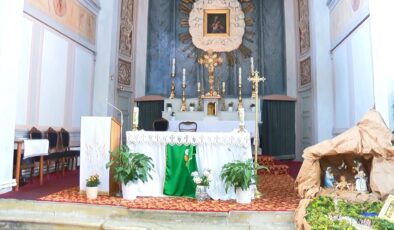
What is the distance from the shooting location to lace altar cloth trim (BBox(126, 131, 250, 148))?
4.29 meters

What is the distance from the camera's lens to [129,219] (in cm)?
359

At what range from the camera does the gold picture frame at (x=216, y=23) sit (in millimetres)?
10344

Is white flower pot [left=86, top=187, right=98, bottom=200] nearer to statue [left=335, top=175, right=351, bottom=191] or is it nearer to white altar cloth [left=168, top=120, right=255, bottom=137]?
statue [left=335, top=175, right=351, bottom=191]

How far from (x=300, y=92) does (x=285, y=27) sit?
2.23 metres

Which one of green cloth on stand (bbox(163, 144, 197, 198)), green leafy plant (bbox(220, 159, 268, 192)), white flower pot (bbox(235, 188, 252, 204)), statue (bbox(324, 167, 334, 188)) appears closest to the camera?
green leafy plant (bbox(220, 159, 268, 192))

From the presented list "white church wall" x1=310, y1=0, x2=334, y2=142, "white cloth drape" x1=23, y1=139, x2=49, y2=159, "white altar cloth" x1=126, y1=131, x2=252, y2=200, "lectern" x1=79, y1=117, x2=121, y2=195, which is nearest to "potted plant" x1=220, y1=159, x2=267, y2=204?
"white altar cloth" x1=126, y1=131, x2=252, y2=200

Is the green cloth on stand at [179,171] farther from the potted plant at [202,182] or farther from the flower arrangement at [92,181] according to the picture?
the flower arrangement at [92,181]

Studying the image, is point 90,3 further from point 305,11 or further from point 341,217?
point 341,217

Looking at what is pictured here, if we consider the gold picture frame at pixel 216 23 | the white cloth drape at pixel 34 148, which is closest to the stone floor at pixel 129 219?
the white cloth drape at pixel 34 148

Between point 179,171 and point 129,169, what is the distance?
27.6 inches

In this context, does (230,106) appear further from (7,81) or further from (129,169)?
(7,81)

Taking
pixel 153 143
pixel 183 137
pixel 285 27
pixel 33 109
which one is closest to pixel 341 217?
pixel 183 137

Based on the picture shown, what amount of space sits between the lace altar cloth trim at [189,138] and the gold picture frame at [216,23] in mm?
6632

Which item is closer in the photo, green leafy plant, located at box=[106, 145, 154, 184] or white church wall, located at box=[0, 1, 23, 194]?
green leafy plant, located at box=[106, 145, 154, 184]
